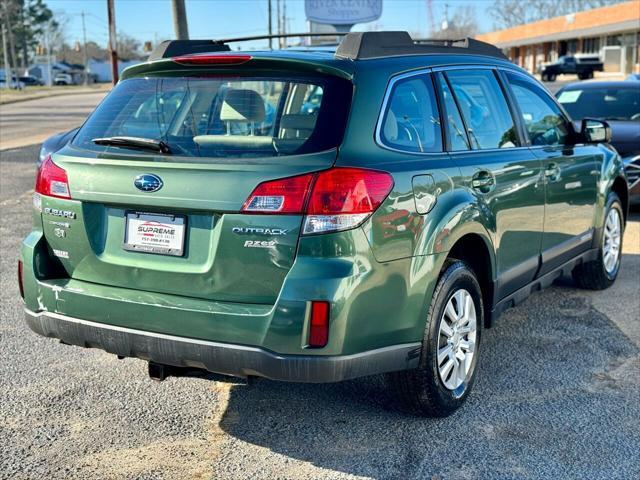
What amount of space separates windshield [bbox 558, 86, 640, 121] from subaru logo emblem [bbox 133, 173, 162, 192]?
860cm

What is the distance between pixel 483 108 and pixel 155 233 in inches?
86.3

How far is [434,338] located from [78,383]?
2074mm

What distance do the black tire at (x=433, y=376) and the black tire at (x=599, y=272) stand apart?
2606 mm

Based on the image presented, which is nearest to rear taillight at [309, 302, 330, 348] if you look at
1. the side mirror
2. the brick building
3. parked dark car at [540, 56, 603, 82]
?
the side mirror

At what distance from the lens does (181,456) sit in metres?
3.80

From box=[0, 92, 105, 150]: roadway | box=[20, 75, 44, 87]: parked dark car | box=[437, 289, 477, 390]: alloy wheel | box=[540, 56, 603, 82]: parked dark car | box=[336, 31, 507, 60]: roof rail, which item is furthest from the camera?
box=[20, 75, 44, 87]: parked dark car

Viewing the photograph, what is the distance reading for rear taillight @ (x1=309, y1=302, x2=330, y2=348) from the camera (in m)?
3.42

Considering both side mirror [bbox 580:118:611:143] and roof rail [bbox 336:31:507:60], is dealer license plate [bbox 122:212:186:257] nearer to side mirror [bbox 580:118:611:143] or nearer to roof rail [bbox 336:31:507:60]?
roof rail [bbox 336:31:507:60]

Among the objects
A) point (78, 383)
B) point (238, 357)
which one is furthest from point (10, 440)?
point (238, 357)

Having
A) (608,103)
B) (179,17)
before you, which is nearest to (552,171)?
(608,103)

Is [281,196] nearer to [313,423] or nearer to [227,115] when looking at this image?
[227,115]

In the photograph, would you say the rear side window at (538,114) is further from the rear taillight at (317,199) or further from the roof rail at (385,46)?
the rear taillight at (317,199)

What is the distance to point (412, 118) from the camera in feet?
13.4

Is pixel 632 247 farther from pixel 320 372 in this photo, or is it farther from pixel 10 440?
pixel 10 440
